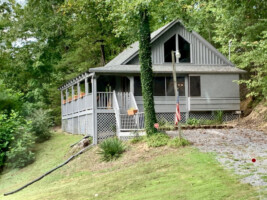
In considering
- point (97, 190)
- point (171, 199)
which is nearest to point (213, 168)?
point (171, 199)

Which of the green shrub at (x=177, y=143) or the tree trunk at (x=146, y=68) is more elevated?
the tree trunk at (x=146, y=68)

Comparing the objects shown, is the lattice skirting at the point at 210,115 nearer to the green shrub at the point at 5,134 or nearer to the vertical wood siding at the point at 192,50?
the vertical wood siding at the point at 192,50

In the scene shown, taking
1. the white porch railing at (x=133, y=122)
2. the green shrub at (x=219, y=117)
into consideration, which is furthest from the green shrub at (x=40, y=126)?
the green shrub at (x=219, y=117)

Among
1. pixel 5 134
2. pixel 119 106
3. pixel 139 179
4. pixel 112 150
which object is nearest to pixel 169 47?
pixel 119 106

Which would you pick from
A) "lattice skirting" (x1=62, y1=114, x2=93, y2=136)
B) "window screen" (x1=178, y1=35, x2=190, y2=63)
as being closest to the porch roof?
"window screen" (x1=178, y1=35, x2=190, y2=63)

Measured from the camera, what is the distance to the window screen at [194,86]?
70.2 feet

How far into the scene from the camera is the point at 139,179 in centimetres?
1041

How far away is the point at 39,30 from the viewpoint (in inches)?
1320

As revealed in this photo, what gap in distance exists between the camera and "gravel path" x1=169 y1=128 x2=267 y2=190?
911cm

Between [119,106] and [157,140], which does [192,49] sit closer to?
[119,106]

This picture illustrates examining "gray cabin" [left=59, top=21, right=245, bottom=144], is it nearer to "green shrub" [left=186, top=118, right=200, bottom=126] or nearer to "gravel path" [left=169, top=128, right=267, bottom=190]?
"green shrub" [left=186, top=118, right=200, bottom=126]

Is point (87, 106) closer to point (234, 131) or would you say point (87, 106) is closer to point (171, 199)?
point (234, 131)

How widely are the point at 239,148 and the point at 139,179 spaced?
4290 millimetres

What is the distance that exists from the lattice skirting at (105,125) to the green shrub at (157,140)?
3.78m
